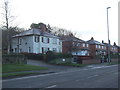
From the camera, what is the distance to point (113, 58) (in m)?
60.8

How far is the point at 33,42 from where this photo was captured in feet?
178

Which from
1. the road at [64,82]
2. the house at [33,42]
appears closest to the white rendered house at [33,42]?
the house at [33,42]

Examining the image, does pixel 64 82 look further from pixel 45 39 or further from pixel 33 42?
pixel 45 39

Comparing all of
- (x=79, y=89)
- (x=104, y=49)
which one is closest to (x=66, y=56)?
(x=79, y=89)

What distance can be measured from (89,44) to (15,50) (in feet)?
130

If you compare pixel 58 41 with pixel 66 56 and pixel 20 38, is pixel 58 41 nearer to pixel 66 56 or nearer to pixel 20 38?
pixel 20 38

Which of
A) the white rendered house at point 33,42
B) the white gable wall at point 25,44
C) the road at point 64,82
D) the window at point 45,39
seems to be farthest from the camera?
the window at point 45,39

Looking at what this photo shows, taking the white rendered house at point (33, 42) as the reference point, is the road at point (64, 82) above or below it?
below

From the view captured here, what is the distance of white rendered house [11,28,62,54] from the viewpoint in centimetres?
5470

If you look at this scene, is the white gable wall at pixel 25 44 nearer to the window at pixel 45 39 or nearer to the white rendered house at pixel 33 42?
the white rendered house at pixel 33 42

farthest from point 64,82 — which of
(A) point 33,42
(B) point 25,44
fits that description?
(B) point 25,44

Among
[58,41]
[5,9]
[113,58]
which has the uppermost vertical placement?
[5,9]

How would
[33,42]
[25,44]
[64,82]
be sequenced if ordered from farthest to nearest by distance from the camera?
[25,44], [33,42], [64,82]

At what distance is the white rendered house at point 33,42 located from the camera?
54.7 m
